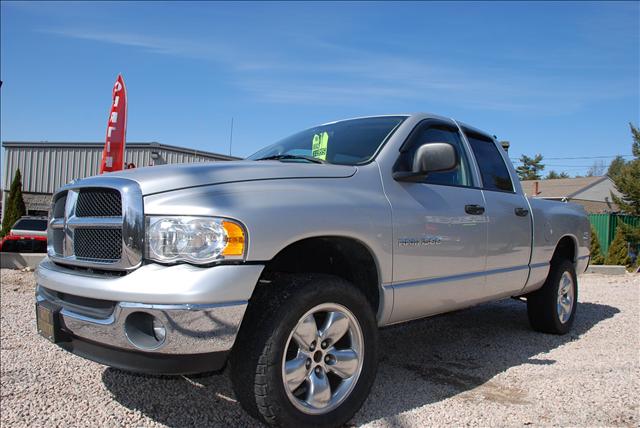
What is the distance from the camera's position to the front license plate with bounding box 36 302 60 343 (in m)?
2.72

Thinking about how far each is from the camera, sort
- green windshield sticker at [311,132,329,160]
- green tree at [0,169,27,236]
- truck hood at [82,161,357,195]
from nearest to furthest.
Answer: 1. truck hood at [82,161,357,195]
2. green windshield sticker at [311,132,329,160]
3. green tree at [0,169,27,236]

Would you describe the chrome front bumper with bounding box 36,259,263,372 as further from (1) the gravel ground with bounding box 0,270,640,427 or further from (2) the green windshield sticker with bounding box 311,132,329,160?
(2) the green windshield sticker with bounding box 311,132,329,160

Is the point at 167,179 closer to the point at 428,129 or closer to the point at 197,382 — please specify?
the point at 197,382

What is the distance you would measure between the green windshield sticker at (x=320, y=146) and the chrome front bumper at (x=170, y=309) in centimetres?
143

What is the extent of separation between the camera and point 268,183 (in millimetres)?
2725

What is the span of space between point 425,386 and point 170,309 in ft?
6.86

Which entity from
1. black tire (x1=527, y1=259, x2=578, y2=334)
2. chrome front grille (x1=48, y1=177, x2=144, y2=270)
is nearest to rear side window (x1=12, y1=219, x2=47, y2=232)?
chrome front grille (x1=48, y1=177, x2=144, y2=270)

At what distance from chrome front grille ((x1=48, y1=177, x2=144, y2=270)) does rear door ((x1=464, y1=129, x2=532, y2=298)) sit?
8.81ft

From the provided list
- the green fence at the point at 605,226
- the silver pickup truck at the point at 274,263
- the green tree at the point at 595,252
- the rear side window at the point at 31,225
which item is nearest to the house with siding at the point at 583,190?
the green fence at the point at 605,226

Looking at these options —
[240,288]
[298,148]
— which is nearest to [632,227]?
[298,148]

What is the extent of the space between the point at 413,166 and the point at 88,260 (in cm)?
198

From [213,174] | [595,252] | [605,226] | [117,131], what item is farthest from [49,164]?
[213,174]

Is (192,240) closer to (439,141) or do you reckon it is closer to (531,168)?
(439,141)

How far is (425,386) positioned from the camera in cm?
366
